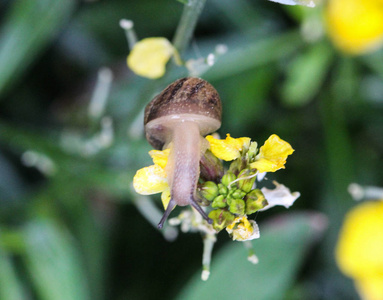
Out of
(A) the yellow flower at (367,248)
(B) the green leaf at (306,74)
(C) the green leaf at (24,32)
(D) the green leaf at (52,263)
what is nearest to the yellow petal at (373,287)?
(A) the yellow flower at (367,248)

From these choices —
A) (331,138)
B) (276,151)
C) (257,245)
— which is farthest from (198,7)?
(331,138)

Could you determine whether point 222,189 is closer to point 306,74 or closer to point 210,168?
point 210,168

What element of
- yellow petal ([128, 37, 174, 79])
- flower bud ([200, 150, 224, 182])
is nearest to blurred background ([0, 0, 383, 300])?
yellow petal ([128, 37, 174, 79])

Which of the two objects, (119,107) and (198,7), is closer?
(198,7)

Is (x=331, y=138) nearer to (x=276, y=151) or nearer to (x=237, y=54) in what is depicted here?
(x=237, y=54)

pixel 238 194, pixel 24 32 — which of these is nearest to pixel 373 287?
pixel 238 194

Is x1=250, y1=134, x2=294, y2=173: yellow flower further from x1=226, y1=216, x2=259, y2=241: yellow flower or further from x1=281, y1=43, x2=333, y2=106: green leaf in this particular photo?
x1=281, y1=43, x2=333, y2=106: green leaf

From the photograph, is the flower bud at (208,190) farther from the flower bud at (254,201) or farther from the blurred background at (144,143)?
the blurred background at (144,143)
